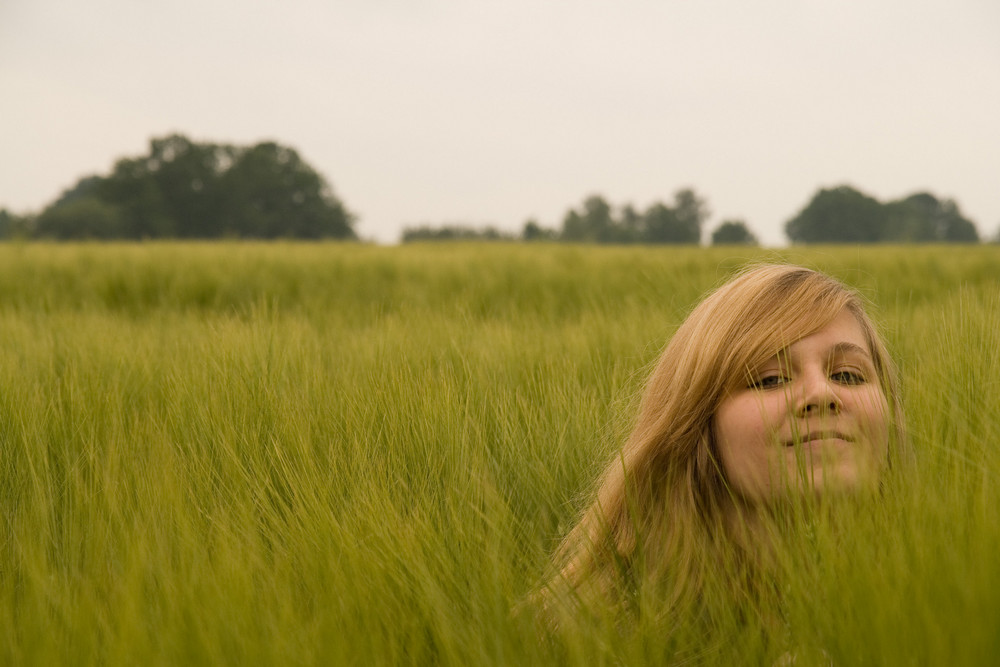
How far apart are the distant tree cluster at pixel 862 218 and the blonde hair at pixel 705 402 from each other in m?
29.0

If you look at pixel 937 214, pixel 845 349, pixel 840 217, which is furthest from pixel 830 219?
pixel 845 349

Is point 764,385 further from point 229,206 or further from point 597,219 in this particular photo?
point 597,219

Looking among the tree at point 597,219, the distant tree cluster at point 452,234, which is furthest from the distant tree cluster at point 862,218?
the distant tree cluster at point 452,234

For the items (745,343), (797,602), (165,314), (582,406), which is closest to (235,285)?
(165,314)

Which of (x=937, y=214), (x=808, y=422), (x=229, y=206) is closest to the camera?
(x=808, y=422)

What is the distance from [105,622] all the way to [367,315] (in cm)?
207

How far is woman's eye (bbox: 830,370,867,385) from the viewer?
93 centimetres

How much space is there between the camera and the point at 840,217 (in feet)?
98.6

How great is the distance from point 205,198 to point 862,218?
25.1m

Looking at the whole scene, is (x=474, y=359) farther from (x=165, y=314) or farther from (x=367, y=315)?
(x=165, y=314)

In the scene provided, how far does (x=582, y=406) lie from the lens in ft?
4.09

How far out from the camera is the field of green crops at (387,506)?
0.60 m

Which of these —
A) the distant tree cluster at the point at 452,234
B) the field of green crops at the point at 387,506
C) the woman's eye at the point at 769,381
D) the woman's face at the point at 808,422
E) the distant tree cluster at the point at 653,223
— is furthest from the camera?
the distant tree cluster at the point at 653,223

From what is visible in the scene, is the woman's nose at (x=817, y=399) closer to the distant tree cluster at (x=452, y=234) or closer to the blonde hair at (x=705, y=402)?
the blonde hair at (x=705, y=402)
